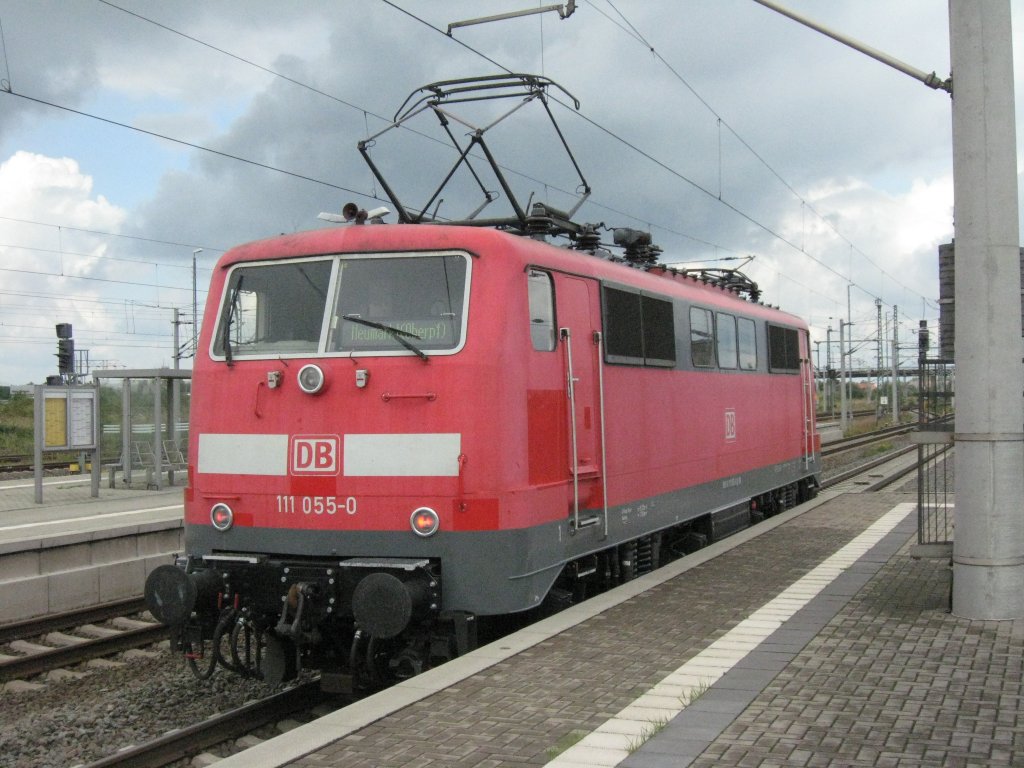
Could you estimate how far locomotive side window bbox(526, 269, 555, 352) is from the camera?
794 centimetres

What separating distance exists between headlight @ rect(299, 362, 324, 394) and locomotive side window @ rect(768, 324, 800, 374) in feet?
29.5

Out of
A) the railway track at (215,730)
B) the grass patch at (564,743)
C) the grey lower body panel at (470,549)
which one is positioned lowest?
the railway track at (215,730)

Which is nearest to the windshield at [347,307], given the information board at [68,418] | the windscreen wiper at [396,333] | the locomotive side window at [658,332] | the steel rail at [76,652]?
the windscreen wiper at [396,333]

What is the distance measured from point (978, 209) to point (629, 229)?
420 cm

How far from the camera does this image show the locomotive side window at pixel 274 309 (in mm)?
8055

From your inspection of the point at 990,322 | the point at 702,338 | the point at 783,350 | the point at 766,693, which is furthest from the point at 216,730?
the point at 783,350

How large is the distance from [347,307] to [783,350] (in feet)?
32.3

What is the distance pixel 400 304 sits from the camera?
309 inches

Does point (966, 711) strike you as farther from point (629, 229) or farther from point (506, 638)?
point (629, 229)

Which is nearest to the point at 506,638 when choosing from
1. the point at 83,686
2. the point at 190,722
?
the point at 190,722

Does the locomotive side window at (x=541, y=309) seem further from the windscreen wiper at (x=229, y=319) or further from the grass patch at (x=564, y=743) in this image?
the grass patch at (x=564, y=743)

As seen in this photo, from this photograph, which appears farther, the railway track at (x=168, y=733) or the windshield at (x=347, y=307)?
the windshield at (x=347, y=307)

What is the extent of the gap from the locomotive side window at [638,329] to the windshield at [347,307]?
1.91m

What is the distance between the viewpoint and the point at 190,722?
782cm
